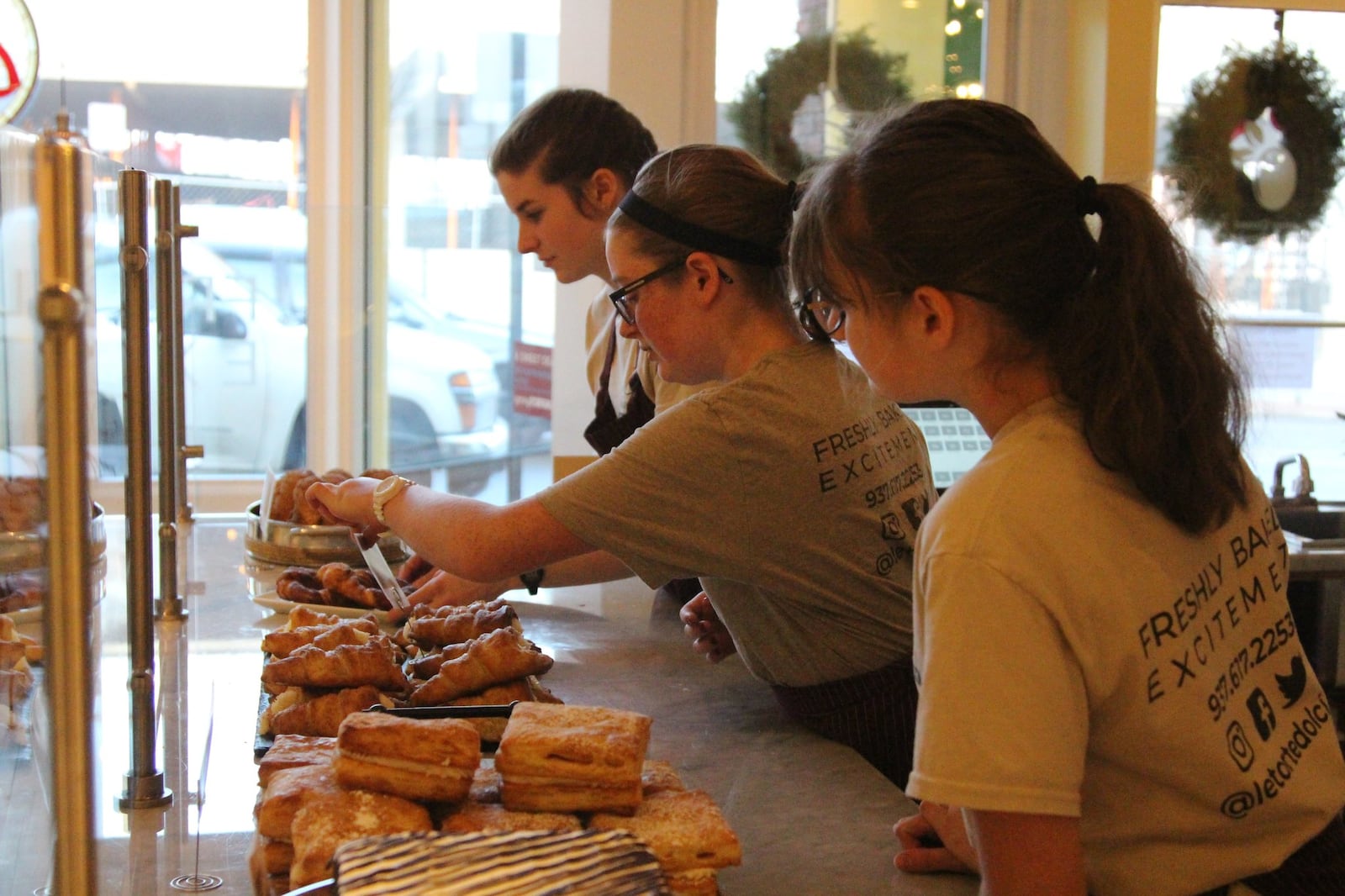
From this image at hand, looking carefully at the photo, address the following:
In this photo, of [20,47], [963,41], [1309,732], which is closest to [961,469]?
[963,41]

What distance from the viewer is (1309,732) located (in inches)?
44.0

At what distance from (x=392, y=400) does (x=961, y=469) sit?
184 centimetres

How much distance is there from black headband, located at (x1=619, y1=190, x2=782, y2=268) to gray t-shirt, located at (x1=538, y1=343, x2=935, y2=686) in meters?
0.12

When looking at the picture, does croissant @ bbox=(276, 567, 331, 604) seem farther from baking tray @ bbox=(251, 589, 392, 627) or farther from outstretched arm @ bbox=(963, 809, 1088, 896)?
outstretched arm @ bbox=(963, 809, 1088, 896)

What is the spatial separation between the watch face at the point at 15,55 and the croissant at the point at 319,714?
3.03 metres

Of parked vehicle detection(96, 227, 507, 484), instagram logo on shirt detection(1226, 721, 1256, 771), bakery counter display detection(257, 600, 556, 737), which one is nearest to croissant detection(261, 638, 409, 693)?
bakery counter display detection(257, 600, 556, 737)

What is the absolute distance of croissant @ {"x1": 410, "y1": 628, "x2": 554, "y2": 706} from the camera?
1438 mm

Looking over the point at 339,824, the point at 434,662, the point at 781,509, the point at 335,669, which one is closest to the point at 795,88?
the point at 781,509

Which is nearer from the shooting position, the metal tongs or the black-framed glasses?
the black-framed glasses

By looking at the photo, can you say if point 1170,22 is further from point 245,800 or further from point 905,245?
point 245,800

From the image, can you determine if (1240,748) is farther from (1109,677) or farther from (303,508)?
(303,508)

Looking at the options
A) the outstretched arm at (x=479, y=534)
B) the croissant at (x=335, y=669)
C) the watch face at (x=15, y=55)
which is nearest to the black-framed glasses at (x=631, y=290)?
the outstretched arm at (x=479, y=534)

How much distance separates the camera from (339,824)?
986 mm

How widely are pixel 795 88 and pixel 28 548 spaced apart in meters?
3.60
